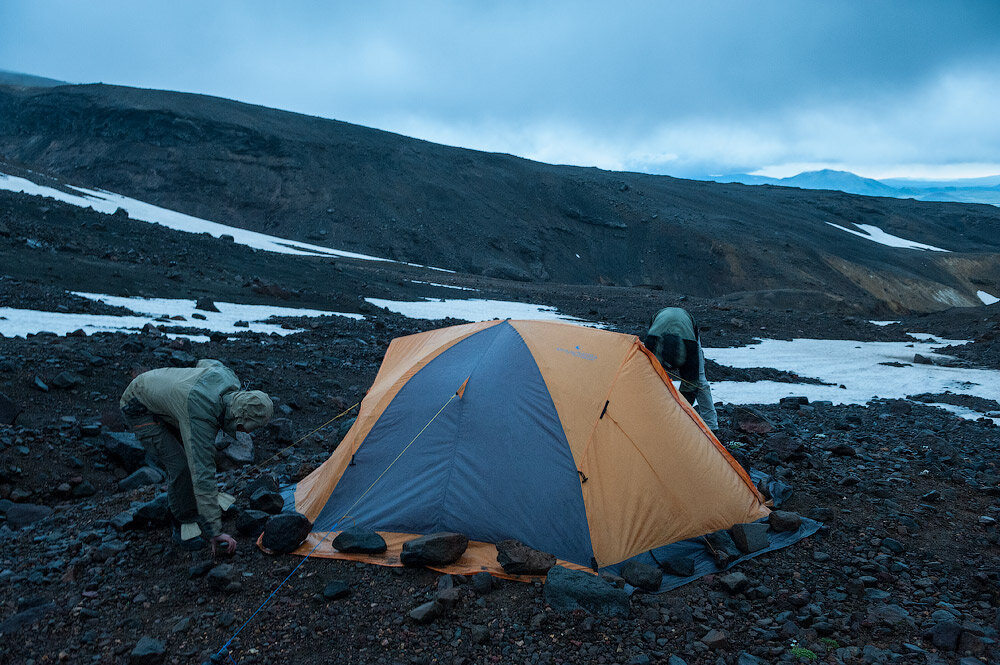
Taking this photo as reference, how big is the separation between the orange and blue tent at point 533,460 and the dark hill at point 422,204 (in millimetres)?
43204

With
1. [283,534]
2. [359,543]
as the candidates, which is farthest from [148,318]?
[359,543]

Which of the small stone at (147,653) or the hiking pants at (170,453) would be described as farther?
the hiking pants at (170,453)

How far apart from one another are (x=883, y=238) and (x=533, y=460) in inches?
3710

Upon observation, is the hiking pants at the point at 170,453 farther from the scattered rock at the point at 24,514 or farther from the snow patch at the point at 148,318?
the snow patch at the point at 148,318

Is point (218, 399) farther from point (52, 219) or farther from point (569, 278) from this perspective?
point (569, 278)

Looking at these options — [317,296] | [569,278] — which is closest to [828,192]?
[569,278]

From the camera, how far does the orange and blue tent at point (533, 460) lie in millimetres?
5195

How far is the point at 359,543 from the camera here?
16.3 feet

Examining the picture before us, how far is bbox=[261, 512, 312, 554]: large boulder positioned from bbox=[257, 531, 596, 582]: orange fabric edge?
0.06 m

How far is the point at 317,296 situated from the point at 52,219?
35.4 feet

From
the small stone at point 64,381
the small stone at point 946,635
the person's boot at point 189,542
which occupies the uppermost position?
A: the small stone at point 64,381

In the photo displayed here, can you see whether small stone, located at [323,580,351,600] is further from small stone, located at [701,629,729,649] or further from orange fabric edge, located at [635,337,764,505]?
orange fabric edge, located at [635,337,764,505]

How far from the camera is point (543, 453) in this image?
18.0 feet

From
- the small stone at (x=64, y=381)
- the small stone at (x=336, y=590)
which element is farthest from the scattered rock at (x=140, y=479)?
the small stone at (x=336, y=590)
